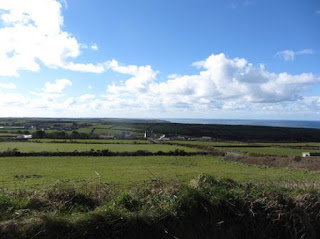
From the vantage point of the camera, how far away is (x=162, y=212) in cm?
538

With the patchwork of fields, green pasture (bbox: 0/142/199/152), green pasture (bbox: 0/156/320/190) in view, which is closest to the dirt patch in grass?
the patchwork of fields

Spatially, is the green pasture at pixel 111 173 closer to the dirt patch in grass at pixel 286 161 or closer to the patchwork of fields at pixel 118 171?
the patchwork of fields at pixel 118 171

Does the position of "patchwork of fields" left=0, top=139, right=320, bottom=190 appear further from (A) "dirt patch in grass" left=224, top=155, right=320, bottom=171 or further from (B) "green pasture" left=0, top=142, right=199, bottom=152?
(A) "dirt patch in grass" left=224, top=155, right=320, bottom=171

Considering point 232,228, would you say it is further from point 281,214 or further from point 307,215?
point 307,215

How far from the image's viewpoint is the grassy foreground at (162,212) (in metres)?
4.76

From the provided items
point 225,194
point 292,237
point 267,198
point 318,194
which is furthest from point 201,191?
point 318,194

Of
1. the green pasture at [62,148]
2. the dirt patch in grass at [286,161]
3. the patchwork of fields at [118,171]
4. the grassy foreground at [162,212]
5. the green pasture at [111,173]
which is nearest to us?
the grassy foreground at [162,212]

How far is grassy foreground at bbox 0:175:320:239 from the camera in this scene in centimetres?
476

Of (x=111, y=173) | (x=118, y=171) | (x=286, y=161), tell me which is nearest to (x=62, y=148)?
(x=118, y=171)

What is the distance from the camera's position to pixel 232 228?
5688mm

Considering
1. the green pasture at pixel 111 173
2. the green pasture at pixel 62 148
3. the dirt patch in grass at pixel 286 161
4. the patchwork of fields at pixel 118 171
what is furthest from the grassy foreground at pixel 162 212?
the green pasture at pixel 62 148

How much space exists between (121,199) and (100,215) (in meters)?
0.75

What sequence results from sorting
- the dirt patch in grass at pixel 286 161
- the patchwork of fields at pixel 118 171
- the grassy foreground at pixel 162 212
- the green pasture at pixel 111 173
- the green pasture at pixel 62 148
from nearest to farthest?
the grassy foreground at pixel 162 212
the patchwork of fields at pixel 118 171
the green pasture at pixel 111 173
the dirt patch in grass at pixel 286 161
the green pasture at pixel 62 148

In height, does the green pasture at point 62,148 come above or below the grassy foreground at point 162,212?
→ below
